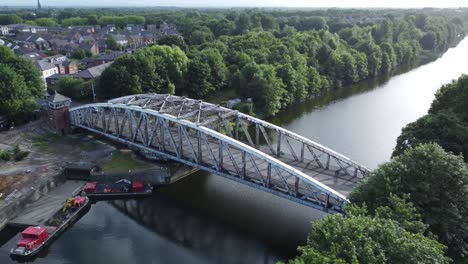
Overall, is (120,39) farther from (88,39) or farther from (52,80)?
(52,80)

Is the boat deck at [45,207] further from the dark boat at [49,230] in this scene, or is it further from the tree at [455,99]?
the tree at [455,99]

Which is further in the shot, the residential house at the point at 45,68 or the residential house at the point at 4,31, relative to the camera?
the residential house at the point at 4,31

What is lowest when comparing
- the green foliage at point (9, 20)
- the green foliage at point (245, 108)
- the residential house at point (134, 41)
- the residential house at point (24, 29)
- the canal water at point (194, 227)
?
the canal water at point (194, 227)

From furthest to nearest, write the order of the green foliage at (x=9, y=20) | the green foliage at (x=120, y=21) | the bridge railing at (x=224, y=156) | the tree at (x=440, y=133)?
the green foliage at (x=120, y=21) → the green foliage at (x=9, y=20) → the tree at (x=440, y=133) → the bridge railing at (x=224, y=156)

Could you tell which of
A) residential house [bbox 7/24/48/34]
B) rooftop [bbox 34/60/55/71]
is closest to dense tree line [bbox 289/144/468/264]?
rooftop [bbox 34/60/55/71]

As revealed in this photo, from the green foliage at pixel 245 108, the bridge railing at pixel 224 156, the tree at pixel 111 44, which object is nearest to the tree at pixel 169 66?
the green foliage at pixel 245 108
